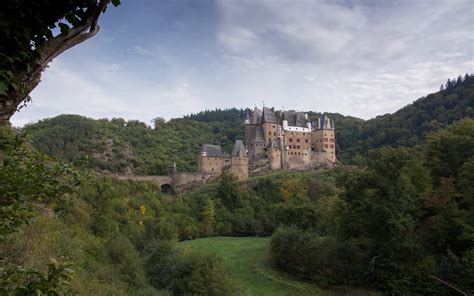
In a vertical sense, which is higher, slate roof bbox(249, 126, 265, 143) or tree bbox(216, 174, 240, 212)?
slate roof bbox(249, 126, 265, 143)

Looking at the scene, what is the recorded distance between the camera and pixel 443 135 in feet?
107

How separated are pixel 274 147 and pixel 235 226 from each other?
20.3 metres

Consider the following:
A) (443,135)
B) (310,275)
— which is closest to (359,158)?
(443,135)

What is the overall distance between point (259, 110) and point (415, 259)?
175 ft

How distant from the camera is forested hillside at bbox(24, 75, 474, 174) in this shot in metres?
72.4

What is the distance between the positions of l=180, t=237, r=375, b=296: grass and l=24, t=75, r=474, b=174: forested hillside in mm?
32011

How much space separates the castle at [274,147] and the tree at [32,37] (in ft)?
198

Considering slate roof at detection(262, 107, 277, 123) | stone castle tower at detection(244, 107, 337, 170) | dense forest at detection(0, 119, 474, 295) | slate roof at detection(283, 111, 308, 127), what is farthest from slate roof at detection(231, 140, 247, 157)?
dense forest at detection(0, 119, 474, 295)

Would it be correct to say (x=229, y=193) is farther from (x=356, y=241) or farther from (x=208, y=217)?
(x=356, y=241)

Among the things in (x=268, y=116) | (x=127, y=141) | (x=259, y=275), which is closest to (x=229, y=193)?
(x=268, y=116)

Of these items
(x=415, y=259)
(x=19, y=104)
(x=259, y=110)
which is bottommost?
(x=415, y=259)

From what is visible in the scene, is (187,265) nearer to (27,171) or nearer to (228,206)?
(27,171)

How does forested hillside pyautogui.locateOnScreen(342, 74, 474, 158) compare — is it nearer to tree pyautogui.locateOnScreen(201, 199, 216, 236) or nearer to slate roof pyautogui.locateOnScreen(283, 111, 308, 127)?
slate roof pyautogui.locateOnScreen(283, 111, 308, 127)

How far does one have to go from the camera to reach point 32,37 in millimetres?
4020
